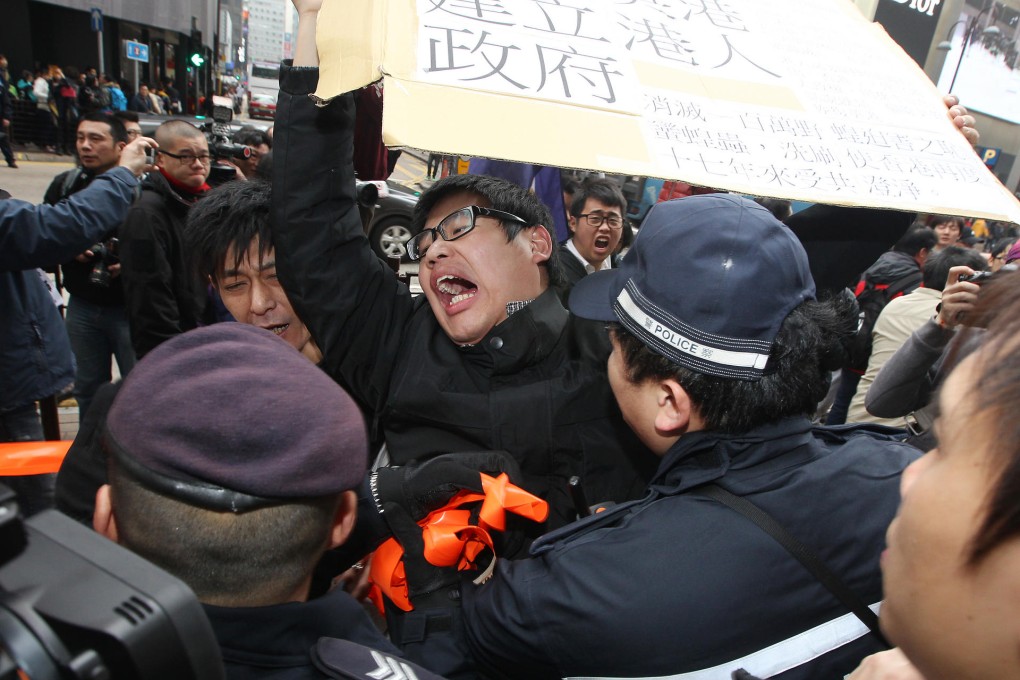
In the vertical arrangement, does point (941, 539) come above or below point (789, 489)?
above

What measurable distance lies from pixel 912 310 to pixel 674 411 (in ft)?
11.3

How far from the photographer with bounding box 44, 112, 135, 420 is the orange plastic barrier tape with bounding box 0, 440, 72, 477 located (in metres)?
1.80

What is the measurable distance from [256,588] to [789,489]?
0.91m

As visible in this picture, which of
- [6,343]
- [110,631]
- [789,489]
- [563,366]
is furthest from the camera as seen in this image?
[6,343]

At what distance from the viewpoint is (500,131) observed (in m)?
1.21

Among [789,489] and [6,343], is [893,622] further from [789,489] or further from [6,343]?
[6,343]

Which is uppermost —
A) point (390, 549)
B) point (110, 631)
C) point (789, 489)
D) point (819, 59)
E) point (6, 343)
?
point (819, 59)

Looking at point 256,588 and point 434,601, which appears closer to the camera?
point 256,588

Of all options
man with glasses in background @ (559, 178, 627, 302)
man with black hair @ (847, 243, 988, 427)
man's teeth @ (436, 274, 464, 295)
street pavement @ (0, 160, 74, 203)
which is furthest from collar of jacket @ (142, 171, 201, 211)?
street pavement @ (0, 160, 74, 203)

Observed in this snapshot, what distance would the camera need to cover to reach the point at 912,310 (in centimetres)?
394

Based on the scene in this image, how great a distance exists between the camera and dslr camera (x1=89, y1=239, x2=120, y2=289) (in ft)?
12.1

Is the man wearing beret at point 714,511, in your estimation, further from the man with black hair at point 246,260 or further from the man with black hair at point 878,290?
the man with black hair at point 878,290

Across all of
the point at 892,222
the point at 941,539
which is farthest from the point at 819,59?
the point at 941,539

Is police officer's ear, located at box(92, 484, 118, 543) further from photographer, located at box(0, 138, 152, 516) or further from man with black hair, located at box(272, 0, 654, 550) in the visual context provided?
photographer, located at box(0, 138, 152, 516)
